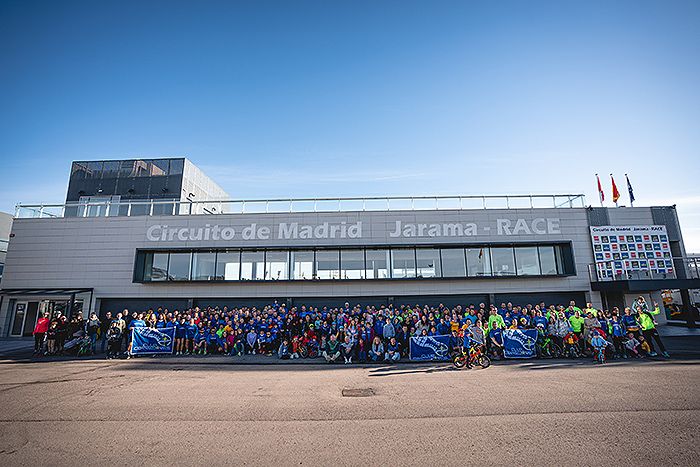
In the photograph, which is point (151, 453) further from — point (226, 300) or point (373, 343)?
point (226, 300)

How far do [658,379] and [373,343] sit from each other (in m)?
8.25

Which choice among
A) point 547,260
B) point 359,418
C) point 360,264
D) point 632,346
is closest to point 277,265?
point 360,264

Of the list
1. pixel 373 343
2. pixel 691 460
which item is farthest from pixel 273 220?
pixel 691 460

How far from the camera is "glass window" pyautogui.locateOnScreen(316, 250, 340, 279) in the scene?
20500 mm

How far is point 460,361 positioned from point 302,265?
11.4 m

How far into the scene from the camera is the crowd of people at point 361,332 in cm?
1297

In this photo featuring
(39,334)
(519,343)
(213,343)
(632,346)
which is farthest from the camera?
(213,343)

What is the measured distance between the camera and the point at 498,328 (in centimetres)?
1357

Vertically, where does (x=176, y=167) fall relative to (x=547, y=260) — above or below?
above

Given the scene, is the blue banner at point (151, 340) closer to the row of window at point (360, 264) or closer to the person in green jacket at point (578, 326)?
the row of window at point (360, 264)

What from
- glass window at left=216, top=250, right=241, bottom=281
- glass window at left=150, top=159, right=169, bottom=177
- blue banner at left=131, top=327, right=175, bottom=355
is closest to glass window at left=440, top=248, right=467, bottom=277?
glass window at left=216, top=250, right=241, bottom=281

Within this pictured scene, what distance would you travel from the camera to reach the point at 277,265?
2083 cm

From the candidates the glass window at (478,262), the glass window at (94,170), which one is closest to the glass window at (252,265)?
the glass window at (478,262)

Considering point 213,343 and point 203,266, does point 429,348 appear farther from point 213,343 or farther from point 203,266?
point 203,266
